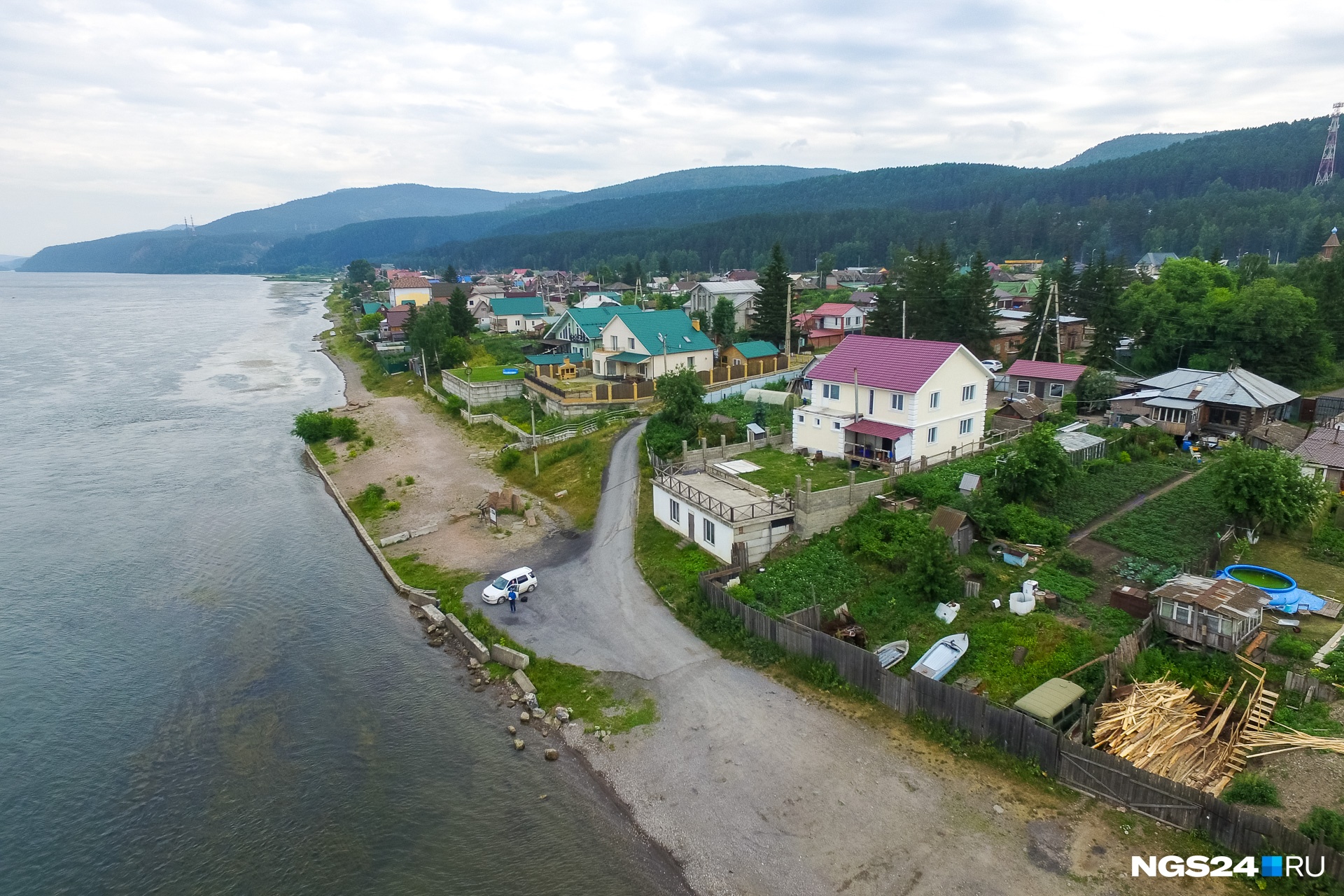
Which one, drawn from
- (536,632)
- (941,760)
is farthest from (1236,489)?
(536,632)

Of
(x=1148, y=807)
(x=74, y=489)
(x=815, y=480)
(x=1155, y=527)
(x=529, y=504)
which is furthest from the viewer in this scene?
(x=74, y=489)

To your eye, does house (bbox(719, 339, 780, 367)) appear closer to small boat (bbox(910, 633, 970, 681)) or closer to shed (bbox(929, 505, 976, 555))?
shed (bbox(929, 505, 976, 555))

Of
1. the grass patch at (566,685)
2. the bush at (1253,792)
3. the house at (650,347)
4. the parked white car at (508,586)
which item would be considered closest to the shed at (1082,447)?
the bush at (1253,792)

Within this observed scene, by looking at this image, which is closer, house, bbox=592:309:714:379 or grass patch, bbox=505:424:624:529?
grass patch, bbox=505:424:624:529

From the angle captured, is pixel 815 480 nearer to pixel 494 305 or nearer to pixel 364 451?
pixel 364 451

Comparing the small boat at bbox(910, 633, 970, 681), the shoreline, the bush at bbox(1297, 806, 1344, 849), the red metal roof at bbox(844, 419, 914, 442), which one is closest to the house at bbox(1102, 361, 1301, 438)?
the red metal roof at bbox(844, 419, 914, 442)

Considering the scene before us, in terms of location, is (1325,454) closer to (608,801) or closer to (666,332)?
(608,801)

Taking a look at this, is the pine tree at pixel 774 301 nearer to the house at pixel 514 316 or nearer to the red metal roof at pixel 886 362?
the red metal roof at pixel 886 362

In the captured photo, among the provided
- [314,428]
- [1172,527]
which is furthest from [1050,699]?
[314,428]
